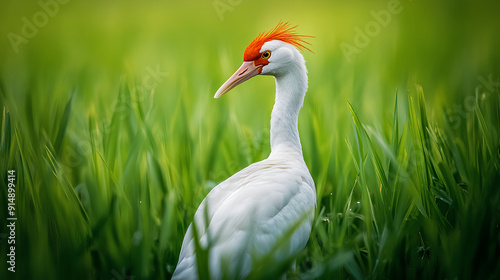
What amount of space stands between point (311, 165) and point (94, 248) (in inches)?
30.8

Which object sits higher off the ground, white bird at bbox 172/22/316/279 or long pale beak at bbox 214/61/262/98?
long pale beak at bbox 214/61/262/98

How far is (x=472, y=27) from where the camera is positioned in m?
1.92

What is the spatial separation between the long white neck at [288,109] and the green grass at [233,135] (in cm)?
18

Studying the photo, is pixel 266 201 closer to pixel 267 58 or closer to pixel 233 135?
pixel 267 58

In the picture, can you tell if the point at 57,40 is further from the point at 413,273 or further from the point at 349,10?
the point at 413,273

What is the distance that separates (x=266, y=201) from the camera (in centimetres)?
119

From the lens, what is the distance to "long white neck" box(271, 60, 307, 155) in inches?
57.0

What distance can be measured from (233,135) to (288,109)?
14.8 inches

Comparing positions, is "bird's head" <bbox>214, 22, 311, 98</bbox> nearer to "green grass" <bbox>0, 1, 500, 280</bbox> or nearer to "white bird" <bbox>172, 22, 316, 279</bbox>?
"white bird" <bbox>172, 22, 316, 279</bbox>

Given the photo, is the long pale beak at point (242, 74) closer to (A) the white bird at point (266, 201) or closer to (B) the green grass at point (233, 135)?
(A) the white bird at point (266, 201)

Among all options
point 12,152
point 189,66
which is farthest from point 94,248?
point 189,66

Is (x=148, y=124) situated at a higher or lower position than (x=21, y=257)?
higher

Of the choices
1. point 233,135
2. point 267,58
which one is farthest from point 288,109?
point 233,135

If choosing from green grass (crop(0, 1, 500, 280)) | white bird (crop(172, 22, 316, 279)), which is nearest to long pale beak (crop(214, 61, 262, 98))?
white bird (crop(172, 22, 316, 279))
